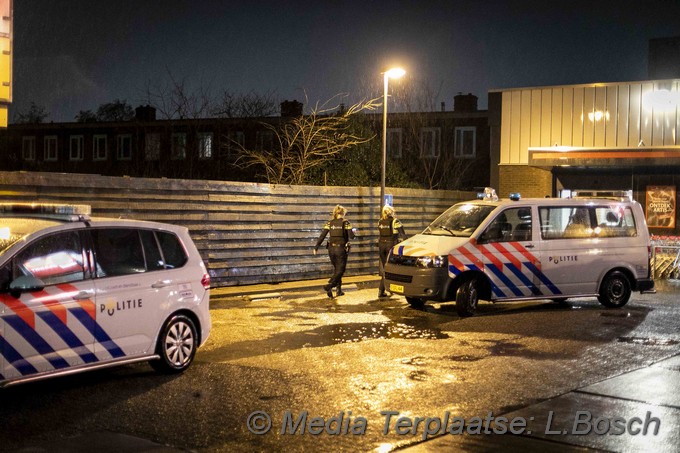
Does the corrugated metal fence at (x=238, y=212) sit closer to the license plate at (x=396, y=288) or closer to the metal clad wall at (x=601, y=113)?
the license plate at (x=396, y=288)

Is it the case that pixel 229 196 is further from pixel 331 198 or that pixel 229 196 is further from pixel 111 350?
pixel 111 350

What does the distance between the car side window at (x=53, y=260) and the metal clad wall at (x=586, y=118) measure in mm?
21103

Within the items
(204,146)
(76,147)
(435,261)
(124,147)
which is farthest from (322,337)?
(76,147)

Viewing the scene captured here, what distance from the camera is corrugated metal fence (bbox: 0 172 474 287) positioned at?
46.5 feet

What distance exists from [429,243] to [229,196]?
4822 millimetres

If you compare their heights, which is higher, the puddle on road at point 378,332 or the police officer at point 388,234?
the police officer at point 388,234

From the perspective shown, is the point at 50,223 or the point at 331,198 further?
the point at 331,198

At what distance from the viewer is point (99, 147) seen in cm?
4428

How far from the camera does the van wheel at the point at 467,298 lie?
13500 millimetres

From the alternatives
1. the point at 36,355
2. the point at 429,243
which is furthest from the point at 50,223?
the point at 429,243

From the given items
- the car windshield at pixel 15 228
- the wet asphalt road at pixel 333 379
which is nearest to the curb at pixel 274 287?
the wet asphalt road at pixel 333 379

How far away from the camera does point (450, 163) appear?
35000 millimetres

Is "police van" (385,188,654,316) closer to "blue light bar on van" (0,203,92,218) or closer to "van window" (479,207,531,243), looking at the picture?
"van window" (479,207,531,243)

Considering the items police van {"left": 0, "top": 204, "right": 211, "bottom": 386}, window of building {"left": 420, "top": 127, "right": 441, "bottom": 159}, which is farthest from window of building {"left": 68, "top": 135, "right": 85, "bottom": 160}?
police van {"left": 0, "top": 204, "right": 211, "bottom": 386}
